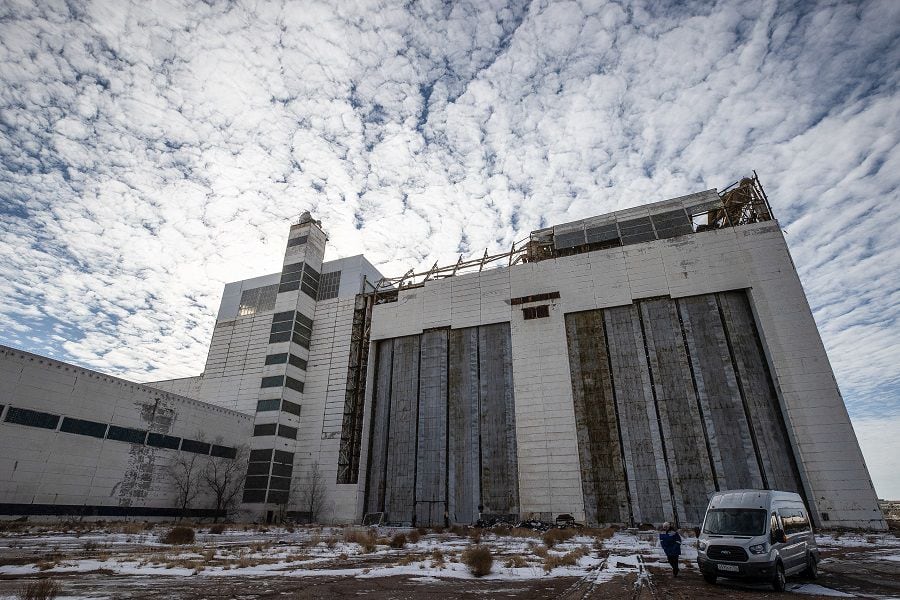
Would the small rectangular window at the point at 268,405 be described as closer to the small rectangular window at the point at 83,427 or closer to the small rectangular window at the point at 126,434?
the small rectangular window at the point at 126,434

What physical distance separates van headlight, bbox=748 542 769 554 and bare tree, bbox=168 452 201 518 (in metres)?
44.9

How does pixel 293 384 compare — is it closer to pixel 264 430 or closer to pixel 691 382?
pixel 264 430

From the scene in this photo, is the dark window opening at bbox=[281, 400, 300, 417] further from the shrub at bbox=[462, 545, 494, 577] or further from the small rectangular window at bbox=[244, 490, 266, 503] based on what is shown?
the shrub at bbox=[462, 545, 494, 577]

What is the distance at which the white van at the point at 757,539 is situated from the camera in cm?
1104

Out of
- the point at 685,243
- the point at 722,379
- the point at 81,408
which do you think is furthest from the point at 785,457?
the point at 81,408

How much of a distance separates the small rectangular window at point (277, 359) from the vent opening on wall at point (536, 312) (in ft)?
94.0

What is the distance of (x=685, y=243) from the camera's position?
4188cm

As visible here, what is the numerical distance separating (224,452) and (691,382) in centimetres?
4656

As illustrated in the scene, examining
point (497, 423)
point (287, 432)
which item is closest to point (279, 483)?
point (287, 432)

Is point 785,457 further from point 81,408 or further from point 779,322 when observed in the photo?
point 81,408

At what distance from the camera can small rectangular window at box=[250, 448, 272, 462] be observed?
46406 millimetres

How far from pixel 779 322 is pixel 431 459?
112 ft

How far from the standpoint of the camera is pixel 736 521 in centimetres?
1240

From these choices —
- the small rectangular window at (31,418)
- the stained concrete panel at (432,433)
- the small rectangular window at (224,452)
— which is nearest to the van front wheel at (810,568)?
the stained concrete panel at (432,433)
